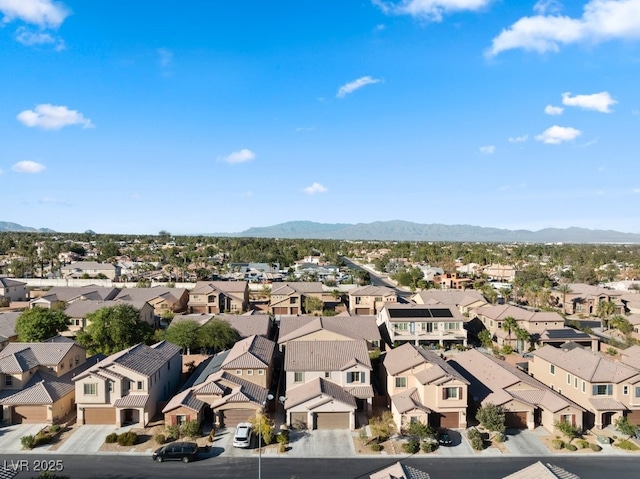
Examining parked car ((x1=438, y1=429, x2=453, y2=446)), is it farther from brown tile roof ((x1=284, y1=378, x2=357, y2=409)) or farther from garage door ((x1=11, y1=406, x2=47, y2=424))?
garage door ((x1=11, y1=406, x2=47, y2=424))

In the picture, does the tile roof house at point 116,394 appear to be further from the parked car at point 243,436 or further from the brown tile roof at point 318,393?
the brown tile roof at point 318,393

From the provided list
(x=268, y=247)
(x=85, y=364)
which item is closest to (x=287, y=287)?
(x=85, y=364)

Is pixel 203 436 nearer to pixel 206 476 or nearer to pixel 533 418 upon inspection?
pixel 206 476

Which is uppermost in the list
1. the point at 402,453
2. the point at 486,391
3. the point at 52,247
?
the point at 52,247

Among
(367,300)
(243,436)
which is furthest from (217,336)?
(367,300)

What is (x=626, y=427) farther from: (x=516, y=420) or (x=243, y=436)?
(x=243, y=436)

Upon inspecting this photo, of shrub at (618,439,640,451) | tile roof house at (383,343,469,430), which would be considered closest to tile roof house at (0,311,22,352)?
tile roof house at (383,343,469,430)
